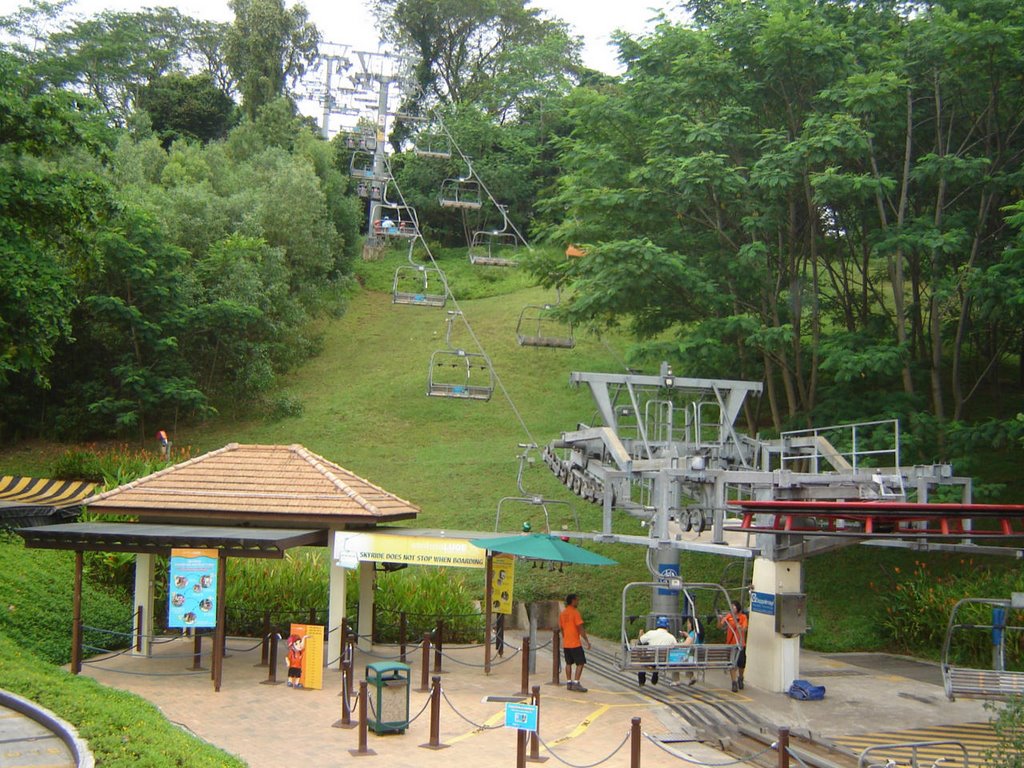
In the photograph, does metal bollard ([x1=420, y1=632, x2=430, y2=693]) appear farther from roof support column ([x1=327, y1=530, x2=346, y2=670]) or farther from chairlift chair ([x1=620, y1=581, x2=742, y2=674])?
chairlift chair ([x1=620, y1=581, x2=742, y2=674])

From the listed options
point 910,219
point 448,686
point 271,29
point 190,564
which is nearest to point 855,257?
point 910,219

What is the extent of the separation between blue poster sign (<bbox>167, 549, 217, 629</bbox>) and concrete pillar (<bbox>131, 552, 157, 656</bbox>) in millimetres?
2250

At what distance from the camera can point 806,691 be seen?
49.1 feet

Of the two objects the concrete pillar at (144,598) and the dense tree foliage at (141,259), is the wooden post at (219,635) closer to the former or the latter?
the concrete pillar at (144,598)

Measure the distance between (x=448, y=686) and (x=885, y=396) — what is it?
469 inches

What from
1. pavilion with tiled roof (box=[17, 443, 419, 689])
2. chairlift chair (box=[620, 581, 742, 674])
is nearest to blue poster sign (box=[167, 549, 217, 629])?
pavilion with tiled roof (box=[17, 443, 419, 689])

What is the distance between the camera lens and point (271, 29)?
6078cm

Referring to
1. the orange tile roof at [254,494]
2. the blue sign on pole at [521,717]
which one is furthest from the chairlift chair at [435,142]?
the blue sign on pole at [521,717]

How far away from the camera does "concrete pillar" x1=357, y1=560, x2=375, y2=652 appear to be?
18094 mm

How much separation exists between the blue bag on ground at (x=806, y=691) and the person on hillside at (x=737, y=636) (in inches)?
31.5

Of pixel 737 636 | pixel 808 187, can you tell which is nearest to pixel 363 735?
pixel 737 636

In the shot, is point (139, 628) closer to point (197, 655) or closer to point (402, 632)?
point (197, 655)

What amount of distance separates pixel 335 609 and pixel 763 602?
689 cm

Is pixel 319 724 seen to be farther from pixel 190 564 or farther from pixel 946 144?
pixel 946 144
